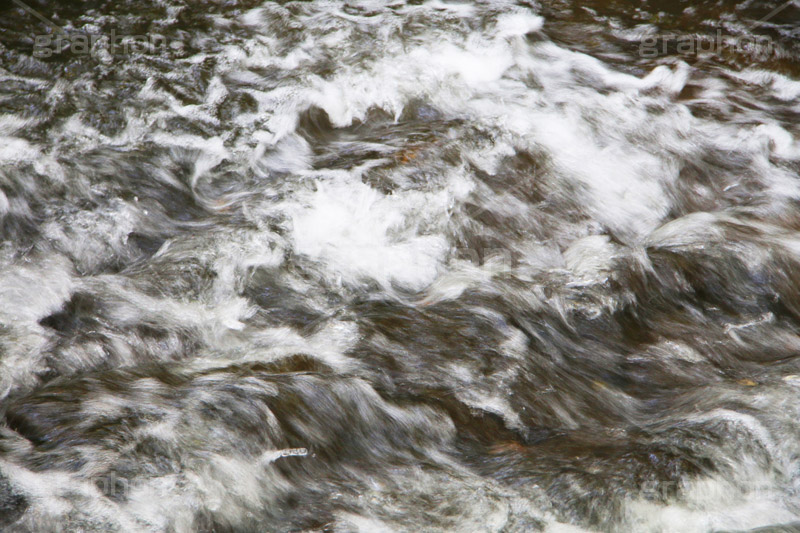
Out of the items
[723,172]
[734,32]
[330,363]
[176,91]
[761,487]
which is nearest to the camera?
[761,487]

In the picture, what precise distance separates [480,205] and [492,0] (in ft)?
9.97

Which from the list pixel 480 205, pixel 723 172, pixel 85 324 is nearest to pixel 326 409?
pixel 85 324

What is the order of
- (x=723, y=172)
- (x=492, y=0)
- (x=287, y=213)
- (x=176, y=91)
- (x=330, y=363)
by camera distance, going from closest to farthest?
1. (x=330, y=363)
2. (x=287, y=213)
3. (x=723, y=172)
4. (x=176, y=91)
5. (x=492, y=0)

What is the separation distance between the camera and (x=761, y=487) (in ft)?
8.69

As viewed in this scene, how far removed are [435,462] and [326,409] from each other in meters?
0.49

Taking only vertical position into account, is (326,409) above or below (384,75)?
below

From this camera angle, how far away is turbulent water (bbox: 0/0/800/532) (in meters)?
2.62

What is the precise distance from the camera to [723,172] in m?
4.77

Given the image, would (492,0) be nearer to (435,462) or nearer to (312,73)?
(312,73)

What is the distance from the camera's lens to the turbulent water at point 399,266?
8.59 ft

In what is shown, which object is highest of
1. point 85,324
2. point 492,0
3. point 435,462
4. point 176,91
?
point 492,0

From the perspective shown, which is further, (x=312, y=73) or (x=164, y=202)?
(x=312, y=73)

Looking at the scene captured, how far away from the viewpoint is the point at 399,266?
4027mm

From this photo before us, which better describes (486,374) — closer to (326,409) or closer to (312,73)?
(326,409)
